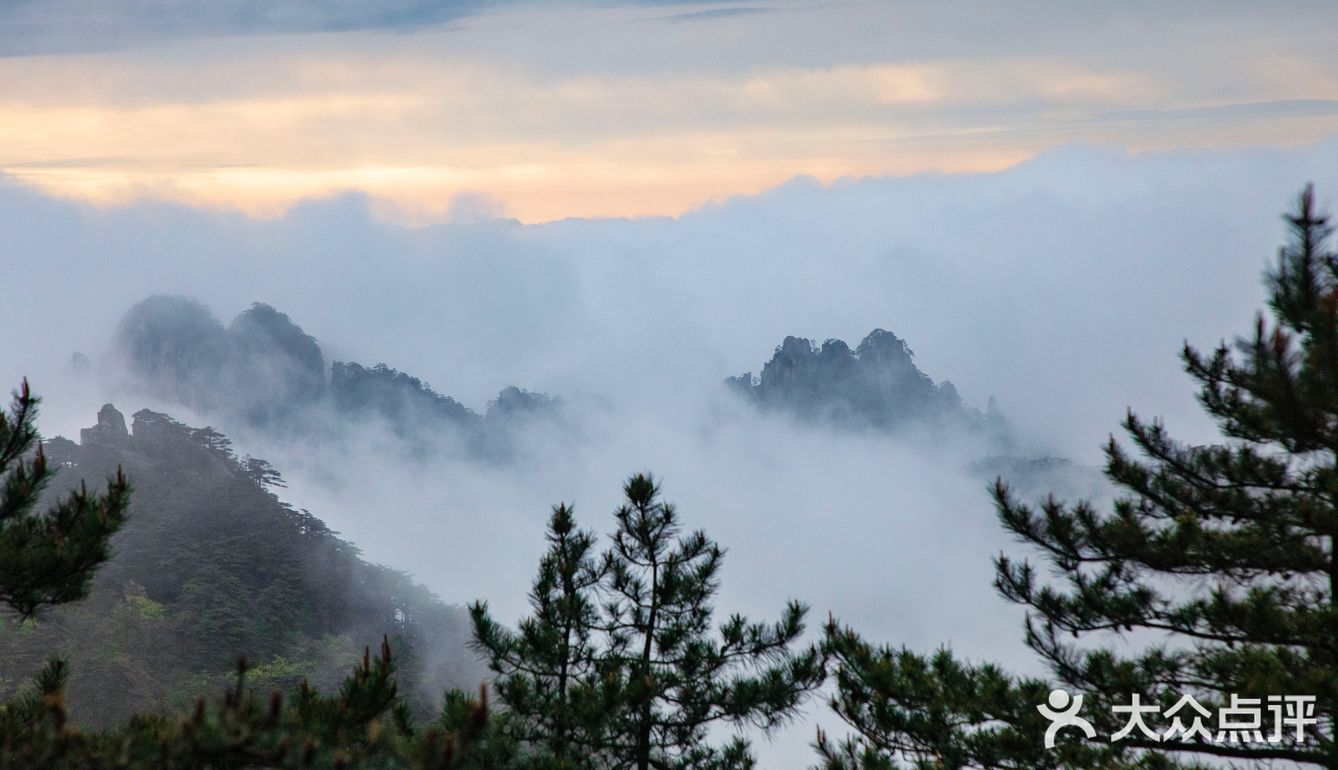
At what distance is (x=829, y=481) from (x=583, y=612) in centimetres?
13017

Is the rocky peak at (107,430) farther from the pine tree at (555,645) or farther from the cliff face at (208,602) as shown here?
the pine tree at (555,645)

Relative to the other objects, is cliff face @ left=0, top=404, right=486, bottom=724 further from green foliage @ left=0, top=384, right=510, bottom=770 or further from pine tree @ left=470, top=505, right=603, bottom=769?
green foliage @ left=0, top=384, right=510, bottom=770

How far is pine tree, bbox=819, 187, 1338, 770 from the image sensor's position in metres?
5.96

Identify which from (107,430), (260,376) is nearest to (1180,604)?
(107,430)

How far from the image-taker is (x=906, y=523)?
117750 mm

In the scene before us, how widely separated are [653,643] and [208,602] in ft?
81.1

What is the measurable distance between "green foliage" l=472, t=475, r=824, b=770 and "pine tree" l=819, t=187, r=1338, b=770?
0.57 meters

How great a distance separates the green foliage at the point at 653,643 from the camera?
23.4 ft

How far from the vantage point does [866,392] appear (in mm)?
129125

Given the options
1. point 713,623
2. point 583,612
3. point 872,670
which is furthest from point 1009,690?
point 583,612

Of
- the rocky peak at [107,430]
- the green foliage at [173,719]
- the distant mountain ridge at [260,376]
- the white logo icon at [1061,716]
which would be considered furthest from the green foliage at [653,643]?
the distant mountain ridge at [260,376]

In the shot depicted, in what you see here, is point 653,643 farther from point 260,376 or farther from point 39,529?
point 260,376

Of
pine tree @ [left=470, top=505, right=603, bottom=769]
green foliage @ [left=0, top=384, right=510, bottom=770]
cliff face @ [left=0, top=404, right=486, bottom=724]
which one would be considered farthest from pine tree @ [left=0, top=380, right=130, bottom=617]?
cliff face @ [left=0, top=404, right=486, bottom=724]

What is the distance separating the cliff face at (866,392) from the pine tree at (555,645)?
119249 mm
